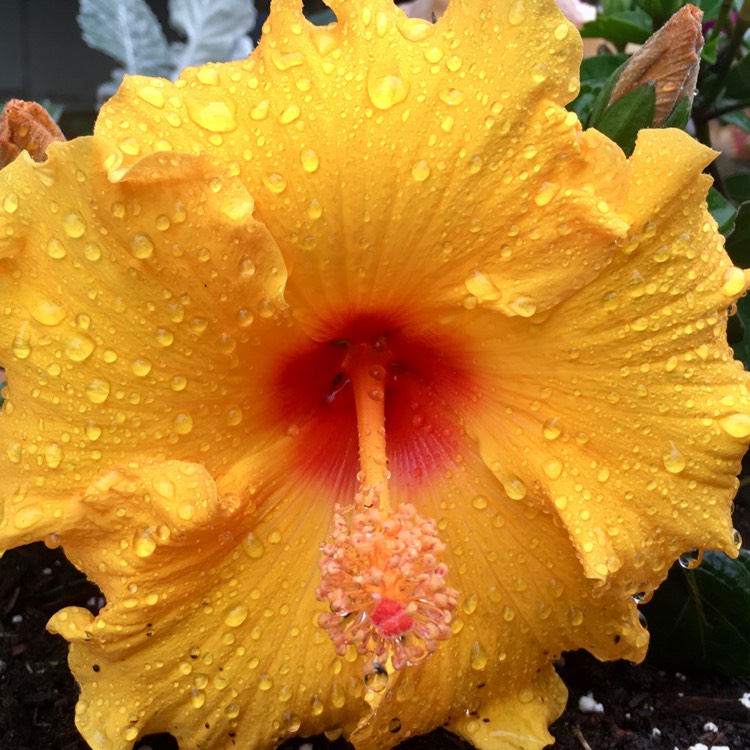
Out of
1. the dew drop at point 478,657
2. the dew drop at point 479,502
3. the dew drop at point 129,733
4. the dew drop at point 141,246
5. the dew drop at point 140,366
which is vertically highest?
the dew drop at point 141,246

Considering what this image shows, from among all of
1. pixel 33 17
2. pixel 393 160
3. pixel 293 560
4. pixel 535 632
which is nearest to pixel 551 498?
pixel 535 632

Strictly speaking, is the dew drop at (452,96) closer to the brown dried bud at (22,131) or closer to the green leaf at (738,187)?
the brown dried bud at (22,131)

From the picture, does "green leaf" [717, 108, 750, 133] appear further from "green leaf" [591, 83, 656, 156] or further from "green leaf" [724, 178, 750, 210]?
"green leaf" [591, 83, 656, 156]

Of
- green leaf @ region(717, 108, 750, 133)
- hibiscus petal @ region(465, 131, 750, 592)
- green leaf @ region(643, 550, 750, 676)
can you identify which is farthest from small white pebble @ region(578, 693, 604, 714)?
green leaf @ region(717, 108, 750, 133)

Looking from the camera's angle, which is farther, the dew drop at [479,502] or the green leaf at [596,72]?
the green leaf at [596,72]

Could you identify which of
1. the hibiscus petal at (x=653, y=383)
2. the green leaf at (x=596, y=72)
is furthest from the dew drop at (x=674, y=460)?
the green leaf at (x=596, y=72)
